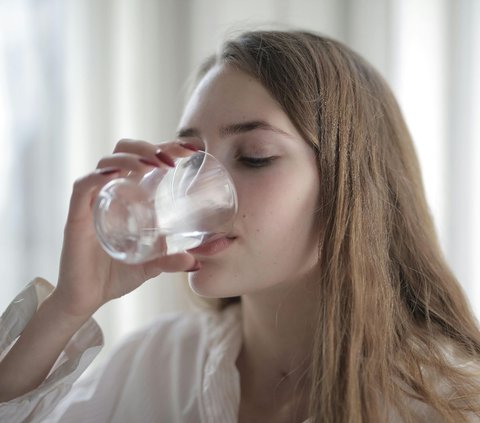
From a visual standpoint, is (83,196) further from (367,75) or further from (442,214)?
(442,214)

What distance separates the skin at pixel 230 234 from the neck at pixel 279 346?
69 mm

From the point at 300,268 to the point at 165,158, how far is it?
306 millimetres

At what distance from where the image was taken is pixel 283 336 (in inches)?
43.3

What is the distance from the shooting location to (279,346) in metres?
1.11

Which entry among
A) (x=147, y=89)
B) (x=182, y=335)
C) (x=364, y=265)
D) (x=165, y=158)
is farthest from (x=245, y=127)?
(x=147, y=89)

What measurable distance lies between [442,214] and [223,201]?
76 cm

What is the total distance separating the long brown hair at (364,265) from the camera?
90cm

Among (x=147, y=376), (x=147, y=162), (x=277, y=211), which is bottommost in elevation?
(x=147, y=376)

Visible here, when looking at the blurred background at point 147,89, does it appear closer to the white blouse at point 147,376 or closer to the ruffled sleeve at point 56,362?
the white blouse at point 147,376

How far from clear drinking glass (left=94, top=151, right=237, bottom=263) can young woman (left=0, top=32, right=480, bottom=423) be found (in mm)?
33

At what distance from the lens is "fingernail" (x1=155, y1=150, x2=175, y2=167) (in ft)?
2.70

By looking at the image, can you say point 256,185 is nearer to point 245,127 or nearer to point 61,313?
point 245,127

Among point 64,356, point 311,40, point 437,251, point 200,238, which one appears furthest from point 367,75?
point 64,356

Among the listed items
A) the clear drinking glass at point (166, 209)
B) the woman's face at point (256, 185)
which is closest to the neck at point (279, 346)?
the woman's face at point (256, 185)
